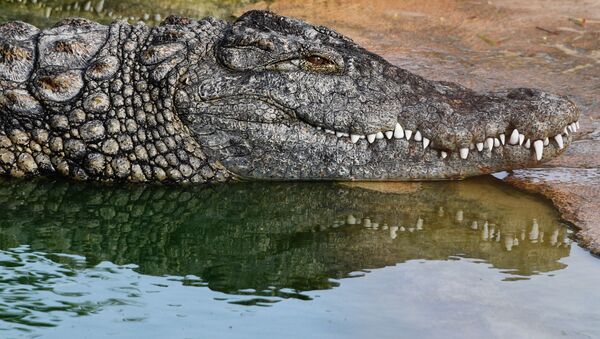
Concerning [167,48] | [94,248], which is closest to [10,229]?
[94,248]

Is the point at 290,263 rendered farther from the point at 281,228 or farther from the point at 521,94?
the point at 521,94

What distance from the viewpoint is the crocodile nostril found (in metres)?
7.09

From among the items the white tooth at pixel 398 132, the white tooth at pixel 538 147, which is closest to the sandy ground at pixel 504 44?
the white tooth at pixel 538 147

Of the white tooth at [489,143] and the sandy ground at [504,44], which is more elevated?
the sandy ground at [504,44]

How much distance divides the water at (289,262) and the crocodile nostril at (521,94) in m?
0.63

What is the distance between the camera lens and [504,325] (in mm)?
4836

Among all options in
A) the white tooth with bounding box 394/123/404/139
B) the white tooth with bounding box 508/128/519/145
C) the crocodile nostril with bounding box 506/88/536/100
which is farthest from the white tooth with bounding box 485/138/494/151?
the white tooth with bounding box 394/123/404/139

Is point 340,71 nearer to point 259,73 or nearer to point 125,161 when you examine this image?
point 259,73

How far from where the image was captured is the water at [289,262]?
4844 millimetres

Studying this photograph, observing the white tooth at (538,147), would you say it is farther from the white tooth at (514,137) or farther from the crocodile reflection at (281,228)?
the crocodile reflection at (281,228)

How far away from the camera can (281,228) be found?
20.3 ft

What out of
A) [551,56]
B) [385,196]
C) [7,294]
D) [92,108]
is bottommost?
[7,294]

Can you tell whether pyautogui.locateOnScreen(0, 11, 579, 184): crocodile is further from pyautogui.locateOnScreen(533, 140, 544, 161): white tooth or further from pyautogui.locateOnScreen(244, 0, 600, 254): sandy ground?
pyautogui.locateOnScreen(244, 0, 600, 254): sandy ground

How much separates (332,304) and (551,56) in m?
5.48
